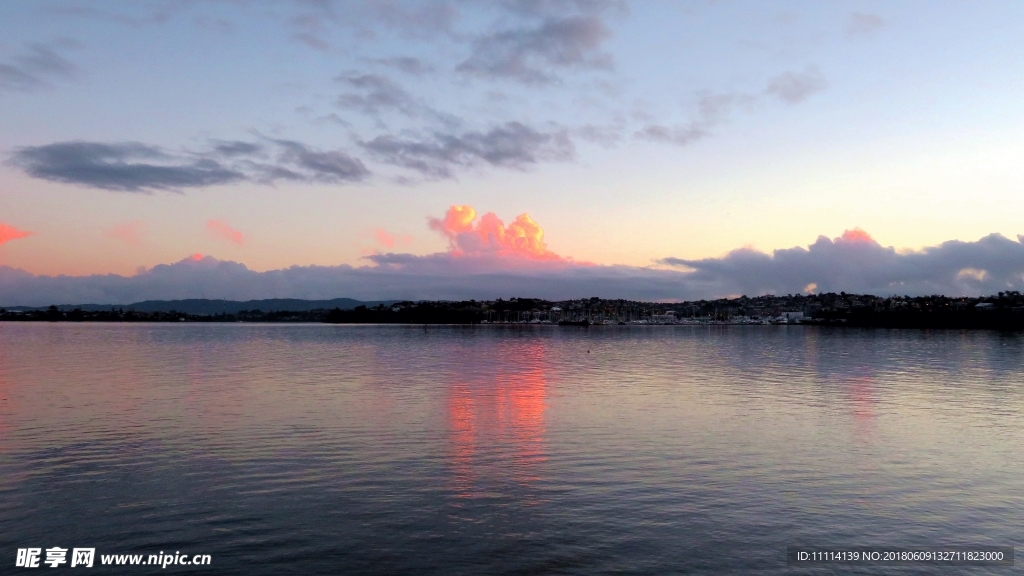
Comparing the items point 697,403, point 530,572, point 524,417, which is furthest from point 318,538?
point 697,403

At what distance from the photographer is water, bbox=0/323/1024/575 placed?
1323 cm

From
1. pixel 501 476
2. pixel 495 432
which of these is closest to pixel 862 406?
pixel 495 432

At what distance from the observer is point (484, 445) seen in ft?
75.5

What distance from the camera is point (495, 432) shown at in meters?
25.7

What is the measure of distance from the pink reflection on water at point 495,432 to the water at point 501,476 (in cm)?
13

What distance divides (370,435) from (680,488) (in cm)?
1178

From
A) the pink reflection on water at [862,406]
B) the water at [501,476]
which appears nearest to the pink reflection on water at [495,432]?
the water at [501,476]

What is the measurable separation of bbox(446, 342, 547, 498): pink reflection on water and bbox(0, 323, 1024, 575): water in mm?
131

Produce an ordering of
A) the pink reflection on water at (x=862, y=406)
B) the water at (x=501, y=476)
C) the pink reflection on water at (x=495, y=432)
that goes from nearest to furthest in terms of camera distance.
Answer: the water at (x=501, y=476)
the pink reflection on water at (x=495, y=432)
the pink reflection on water at (x=862, y=406)

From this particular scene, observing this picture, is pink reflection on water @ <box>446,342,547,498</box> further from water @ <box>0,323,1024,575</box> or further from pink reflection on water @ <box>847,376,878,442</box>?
pink reflection on water @ <box>847,376,878,442</box>

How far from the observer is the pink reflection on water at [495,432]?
18.8 metres

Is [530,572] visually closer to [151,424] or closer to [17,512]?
[17,512]

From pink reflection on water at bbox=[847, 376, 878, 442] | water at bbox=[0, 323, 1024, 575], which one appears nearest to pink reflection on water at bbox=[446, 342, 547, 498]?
water at bbox=[0, 323, 1024, 575]

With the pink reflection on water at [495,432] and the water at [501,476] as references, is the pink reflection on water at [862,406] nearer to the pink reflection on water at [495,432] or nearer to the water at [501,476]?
the water at [501,476]
